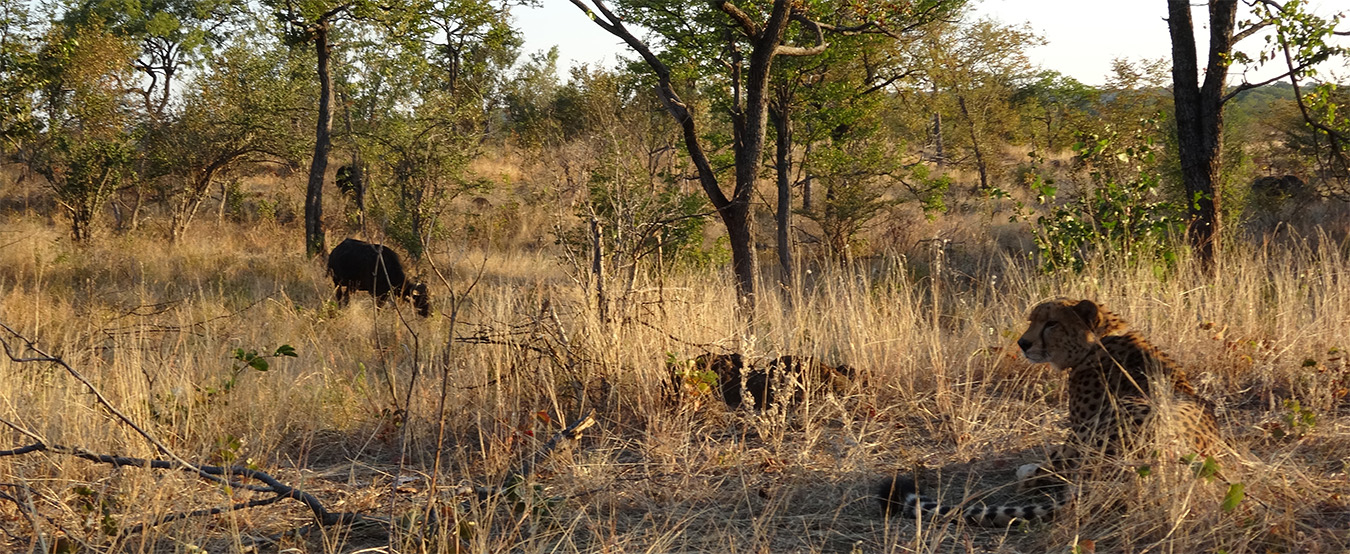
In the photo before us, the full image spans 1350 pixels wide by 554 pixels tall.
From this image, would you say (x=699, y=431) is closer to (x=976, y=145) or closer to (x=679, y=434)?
(x=679, y=434)

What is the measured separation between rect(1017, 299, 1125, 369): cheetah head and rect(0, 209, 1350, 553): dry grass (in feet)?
1.53

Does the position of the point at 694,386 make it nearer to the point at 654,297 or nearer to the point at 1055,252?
the point at 654,297

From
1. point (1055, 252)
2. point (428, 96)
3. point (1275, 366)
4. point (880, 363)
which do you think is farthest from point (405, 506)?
point (428, 96)

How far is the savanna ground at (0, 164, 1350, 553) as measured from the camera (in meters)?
3.13

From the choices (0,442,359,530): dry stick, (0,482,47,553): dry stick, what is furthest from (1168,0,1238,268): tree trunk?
(0,482,47,553): dry stick

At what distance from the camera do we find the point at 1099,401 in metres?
3.61

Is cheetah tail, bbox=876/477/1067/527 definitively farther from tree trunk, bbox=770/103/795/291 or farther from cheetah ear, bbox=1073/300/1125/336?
tree trunk, bbox=770/103/795/291

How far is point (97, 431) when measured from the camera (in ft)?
13.9

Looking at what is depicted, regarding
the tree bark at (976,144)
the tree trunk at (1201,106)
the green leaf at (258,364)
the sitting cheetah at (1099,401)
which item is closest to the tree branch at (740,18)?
the tree trunk at (1201,106)

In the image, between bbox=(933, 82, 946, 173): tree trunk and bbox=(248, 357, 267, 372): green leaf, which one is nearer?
bbox=(248, 357, 267, 372): green leaf

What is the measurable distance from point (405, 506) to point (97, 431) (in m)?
1.61

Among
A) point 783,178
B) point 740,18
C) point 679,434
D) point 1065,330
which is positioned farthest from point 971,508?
point 783,178

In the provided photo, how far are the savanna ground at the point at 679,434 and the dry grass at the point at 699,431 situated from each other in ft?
0.05

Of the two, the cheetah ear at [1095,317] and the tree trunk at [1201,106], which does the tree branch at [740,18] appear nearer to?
the tree trunk at [1201,106]
